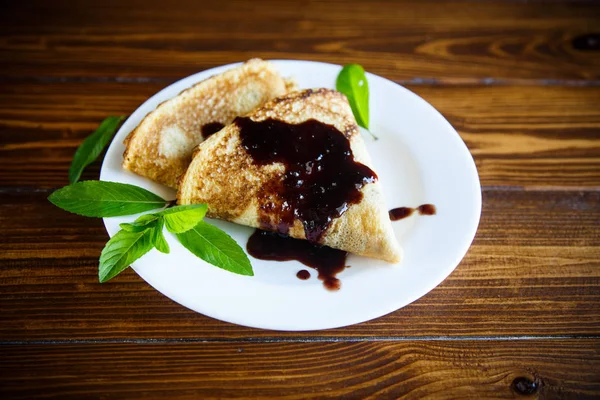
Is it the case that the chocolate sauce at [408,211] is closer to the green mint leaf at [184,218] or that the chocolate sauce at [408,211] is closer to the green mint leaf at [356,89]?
the green mint leaf at [356,89]

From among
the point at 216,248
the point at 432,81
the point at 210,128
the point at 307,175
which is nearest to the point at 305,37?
the point at 432,81

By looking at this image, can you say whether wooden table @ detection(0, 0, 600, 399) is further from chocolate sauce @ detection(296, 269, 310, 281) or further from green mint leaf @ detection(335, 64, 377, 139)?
green mint leaf @ detection(335, 64, 377, 139)

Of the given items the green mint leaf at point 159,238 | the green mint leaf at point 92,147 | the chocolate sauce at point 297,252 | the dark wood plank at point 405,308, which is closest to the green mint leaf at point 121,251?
the green mint leaf at point 159,238

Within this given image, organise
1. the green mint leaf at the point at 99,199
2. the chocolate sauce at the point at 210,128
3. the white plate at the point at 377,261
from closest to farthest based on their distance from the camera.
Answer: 1. the white plate at the point at 377,261
2. the green mint leaf at the point at 99,199
3. the chocolate sauce at the point at 210,128

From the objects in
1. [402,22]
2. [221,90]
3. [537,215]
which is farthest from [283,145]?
[402,22]

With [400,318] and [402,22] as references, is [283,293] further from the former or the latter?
[402,22]

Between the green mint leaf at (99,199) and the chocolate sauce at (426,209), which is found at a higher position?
the chocolate sauce at (426,209)
